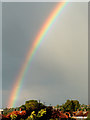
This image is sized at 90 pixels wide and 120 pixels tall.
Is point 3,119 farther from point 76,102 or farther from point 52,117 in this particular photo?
point 76,102

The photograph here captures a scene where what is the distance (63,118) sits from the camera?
30578mm

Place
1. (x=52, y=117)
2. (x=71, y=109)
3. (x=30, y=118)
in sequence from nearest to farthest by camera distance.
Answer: (x=30, y=118)
(x=52, y=117)
(x=71, y=109)

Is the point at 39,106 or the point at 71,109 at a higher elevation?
the point at 39,106

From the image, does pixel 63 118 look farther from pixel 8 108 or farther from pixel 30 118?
pixel 8 108

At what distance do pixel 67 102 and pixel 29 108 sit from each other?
31.4m

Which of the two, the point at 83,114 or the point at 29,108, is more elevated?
the point at 29,108

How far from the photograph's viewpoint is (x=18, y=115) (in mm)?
27047

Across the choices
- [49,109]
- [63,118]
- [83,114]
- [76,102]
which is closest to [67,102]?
[76,102]

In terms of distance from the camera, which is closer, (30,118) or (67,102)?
(30,118)

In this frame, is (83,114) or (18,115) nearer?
(18,115)

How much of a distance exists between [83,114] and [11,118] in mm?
21936

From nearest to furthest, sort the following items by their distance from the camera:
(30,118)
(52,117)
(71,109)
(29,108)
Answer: (30,118) → (52,117) → (29,108) → (71,109)

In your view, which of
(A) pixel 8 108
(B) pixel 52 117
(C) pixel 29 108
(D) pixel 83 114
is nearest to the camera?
(B) pixel 52 117

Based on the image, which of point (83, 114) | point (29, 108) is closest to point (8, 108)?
point (83, 114)
